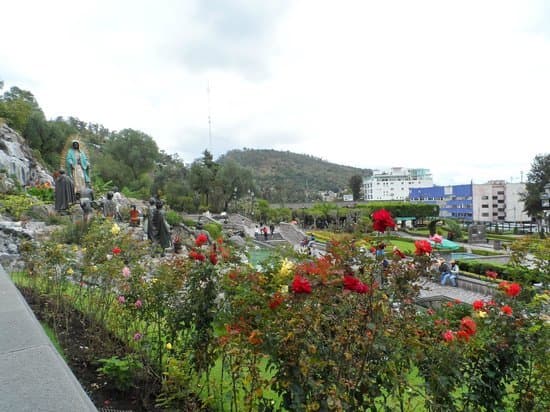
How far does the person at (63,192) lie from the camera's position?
13.4 metres

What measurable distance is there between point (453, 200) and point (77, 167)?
7789 centimetres

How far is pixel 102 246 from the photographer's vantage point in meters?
4.55

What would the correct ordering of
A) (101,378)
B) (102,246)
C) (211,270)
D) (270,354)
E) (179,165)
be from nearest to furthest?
(270,354) → (211,270) → (101,378) → (102,246) → (179,165)

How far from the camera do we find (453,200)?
259 ft

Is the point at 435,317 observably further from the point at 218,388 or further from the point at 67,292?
the point at 67,292

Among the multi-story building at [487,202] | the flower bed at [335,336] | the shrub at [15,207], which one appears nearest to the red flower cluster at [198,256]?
the flower bed at [335,336]

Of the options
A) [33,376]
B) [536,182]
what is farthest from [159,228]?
[536,182]

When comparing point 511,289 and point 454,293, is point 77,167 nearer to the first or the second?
point 454,293

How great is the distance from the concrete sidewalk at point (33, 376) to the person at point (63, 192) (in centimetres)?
1299

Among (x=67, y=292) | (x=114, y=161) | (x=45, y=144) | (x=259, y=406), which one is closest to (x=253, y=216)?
(x=114, y=161)

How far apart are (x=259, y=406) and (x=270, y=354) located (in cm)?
42

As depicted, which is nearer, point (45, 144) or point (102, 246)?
point (102, 246)

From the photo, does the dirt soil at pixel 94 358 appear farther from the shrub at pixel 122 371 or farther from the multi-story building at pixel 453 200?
the multi-story building at pixel 453 200

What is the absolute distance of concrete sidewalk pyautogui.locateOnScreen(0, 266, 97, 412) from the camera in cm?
119
